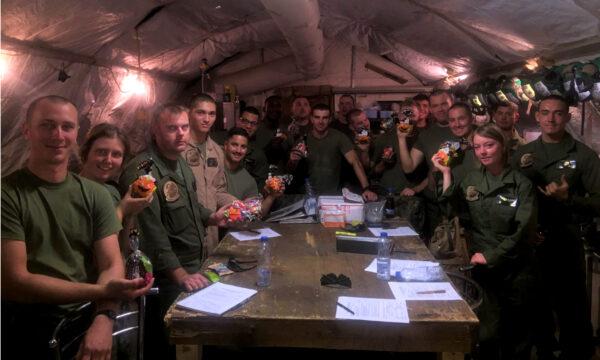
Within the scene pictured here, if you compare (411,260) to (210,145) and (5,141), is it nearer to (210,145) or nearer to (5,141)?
(210,145)

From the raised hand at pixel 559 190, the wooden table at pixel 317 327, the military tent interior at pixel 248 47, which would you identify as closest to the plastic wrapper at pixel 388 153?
the military tent interior at pixel 248 47

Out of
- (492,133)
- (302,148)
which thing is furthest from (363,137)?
(492,133)

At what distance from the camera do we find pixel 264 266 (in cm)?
265

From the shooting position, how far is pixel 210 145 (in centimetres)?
374

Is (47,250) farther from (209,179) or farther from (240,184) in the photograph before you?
(240,184)

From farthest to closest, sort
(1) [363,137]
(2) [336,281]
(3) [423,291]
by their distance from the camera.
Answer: (1) [363,137] < (2) [336,281] < (3) [423,291]

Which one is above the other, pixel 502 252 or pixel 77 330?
pixel 502 252

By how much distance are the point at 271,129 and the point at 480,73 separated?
9.56ft

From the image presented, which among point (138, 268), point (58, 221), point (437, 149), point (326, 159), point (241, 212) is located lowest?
point (138, 268)

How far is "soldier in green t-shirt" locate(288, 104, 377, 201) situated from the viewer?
4.83m

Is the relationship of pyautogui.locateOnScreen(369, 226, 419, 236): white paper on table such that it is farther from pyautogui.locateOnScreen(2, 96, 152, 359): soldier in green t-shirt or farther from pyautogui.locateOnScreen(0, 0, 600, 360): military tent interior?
pyautogui.locateOnScreen(2, 96, 152, 359): soldier in green t-shirt

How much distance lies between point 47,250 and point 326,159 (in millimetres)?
3291

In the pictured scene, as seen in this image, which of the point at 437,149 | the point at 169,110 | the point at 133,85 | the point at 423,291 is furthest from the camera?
the point at 133,85

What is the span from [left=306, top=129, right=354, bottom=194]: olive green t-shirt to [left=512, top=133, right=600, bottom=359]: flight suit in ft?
6.37
